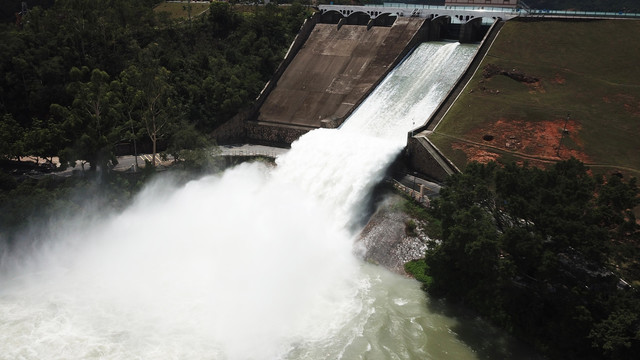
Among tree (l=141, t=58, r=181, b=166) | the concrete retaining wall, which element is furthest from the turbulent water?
tree (l=141, t=58, r=181, b=166)

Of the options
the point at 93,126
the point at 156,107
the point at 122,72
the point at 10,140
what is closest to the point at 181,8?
the point at 122,72

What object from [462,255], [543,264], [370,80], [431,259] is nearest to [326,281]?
[431,259]

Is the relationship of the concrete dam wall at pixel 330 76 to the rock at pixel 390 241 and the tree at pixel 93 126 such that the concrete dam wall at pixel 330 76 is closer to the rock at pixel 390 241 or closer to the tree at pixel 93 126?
the rock at pixel 390 241

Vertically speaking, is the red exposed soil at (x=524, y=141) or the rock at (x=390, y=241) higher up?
the red exposed soil at (x=524, y=141)

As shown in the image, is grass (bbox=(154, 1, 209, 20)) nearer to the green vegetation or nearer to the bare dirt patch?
the bare dirt patch

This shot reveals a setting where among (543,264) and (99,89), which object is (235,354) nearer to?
(543,264)

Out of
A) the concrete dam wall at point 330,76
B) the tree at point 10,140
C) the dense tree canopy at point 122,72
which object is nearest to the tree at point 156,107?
the dense tree canopy at point 122,72

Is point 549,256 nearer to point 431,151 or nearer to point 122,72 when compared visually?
point 431,151
